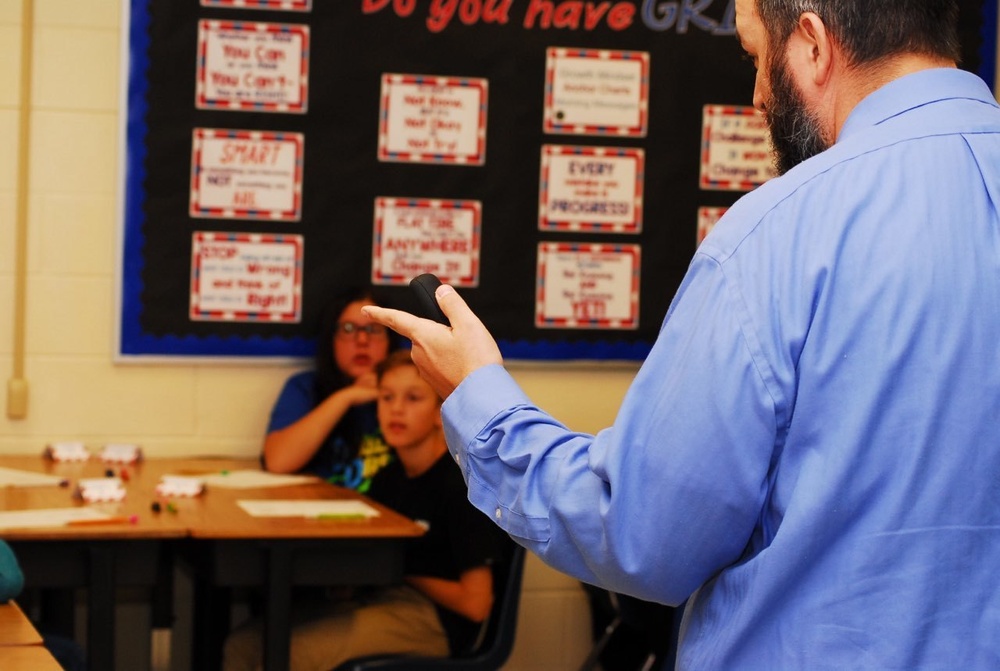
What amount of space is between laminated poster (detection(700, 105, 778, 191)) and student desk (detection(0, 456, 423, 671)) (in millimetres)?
1870

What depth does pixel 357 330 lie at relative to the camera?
13.0 ft

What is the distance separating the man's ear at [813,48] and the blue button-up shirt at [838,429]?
0.36 feet

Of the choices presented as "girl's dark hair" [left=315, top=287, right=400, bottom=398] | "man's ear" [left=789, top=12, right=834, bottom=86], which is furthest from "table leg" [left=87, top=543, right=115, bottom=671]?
"man's ear" [left=789, top=12, right=834, bottom=86]

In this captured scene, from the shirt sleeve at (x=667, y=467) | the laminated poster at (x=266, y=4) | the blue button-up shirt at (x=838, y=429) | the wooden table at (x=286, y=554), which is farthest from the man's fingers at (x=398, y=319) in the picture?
the laminated poster at (x=266, y=4)

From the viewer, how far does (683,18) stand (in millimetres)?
4324

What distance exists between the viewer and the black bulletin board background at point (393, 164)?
4016 millimetres

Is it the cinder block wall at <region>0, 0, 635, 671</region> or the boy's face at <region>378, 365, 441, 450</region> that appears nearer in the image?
the boy's face at <region>378, 365, 441, 450</region>

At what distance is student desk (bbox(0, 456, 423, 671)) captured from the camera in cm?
282

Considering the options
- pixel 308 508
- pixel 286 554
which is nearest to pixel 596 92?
pixel 308 508

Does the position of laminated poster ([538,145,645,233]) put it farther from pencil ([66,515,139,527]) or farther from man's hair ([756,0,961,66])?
man's hair ([756,0,961,66])

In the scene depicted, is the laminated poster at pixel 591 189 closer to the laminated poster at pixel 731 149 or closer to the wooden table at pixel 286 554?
the laminated poster at pixel 731 149

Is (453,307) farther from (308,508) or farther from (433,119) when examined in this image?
(433,119)

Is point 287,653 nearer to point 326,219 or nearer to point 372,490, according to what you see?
point 372,490

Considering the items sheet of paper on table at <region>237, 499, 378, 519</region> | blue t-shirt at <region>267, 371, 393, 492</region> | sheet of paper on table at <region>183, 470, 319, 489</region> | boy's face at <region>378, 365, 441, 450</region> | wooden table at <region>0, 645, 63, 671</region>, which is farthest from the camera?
blue t-shirt at <region>267, 371, 393, 492</region>
